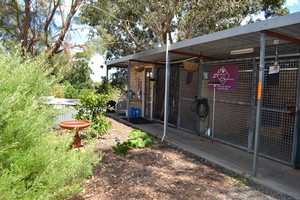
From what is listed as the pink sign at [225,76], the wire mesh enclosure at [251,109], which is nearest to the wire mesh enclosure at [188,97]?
the wire mesh enclosure at [251,109]

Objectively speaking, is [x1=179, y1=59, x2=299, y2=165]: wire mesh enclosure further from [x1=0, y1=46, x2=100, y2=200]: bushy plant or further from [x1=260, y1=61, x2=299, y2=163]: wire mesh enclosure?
[x1=0, y1=46, x2=100, y2=200]: bushy plant

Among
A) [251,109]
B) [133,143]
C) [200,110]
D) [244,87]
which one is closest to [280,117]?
[251,109]

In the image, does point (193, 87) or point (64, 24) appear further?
point (64, 24)

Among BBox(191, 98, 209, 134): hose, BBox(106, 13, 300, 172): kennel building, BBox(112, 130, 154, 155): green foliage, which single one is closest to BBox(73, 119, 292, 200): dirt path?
BBox(112, 130, 154, 155): green foliage

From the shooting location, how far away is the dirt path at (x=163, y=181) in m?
2.80

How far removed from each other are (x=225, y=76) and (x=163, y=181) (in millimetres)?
3184

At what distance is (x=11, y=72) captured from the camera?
2.10 metres

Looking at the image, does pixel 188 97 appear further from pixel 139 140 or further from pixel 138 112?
pixel 138 112

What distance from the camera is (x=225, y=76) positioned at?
5.30 meters

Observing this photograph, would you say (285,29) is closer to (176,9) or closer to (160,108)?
(160,108)

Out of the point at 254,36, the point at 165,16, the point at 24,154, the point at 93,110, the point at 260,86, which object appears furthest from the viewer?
the point at 165,16

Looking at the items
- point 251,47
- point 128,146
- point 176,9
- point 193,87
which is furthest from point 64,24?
point 251,47

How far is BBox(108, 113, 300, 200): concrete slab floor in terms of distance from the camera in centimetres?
324

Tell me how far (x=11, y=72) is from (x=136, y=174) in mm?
2201
